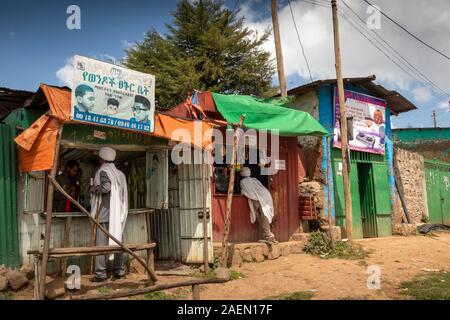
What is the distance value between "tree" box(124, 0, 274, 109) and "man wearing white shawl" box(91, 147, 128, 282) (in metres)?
12.1

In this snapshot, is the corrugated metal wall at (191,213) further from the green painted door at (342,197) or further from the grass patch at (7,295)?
the green painted door at (342,197)

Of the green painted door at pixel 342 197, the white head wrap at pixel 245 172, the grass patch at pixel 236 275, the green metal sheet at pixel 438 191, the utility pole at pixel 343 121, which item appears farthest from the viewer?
the green metal sheet at pixel 438 191

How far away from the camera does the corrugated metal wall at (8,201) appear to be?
609cm

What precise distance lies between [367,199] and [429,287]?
22.7 feet

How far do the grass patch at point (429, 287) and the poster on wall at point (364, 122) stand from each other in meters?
5.13

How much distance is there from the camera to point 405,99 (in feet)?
46.0

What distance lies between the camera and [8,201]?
621cm

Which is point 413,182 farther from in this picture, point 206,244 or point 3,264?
point 3,264

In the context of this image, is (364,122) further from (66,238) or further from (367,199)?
(66,238)

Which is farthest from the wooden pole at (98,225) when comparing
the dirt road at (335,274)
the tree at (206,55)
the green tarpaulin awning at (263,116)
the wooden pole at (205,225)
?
the tree at (206,55)

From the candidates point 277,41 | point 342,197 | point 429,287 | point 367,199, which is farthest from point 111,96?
point 367,199

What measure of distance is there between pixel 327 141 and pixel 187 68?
9.55m

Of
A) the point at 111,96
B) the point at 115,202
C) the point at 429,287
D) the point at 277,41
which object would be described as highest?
the point at 277,41

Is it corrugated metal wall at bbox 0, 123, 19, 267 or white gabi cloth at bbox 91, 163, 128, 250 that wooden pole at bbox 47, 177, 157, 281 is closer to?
white gabi cloth at bbox 91, 163, 128, 250
